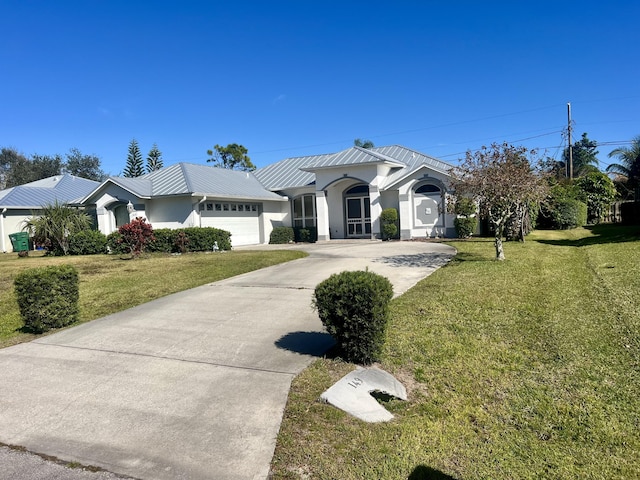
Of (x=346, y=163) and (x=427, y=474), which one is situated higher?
(x=346, y=163)

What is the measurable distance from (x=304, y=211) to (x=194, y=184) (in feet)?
23.5

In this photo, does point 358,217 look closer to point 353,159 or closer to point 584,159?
point 353,159

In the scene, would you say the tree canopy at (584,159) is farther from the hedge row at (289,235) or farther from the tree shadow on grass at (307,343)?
the tree shadow on grass at (307,343)

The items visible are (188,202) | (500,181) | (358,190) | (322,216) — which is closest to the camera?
(500,181)

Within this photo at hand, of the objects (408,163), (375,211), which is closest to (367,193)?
(375,211)

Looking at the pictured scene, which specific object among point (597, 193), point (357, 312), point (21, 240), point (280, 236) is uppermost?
point (597, 193)

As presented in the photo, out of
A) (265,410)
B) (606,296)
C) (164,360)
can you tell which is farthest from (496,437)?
(606,296)

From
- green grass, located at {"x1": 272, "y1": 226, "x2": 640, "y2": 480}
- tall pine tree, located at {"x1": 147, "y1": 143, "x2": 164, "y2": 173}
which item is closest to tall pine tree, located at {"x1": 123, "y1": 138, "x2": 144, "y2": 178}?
tall pine tree, located at {"x1": 147, "y1": 143, "x2": 164, "y2": 173}

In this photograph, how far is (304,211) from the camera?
26750 millimetres

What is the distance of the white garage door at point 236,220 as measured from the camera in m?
22.5

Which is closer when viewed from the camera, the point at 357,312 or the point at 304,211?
the point at 357,312

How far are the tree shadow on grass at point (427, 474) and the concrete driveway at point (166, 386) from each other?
3.58 feet

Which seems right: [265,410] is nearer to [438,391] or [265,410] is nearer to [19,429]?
[438,391]

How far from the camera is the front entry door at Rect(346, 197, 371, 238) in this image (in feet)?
81.1
